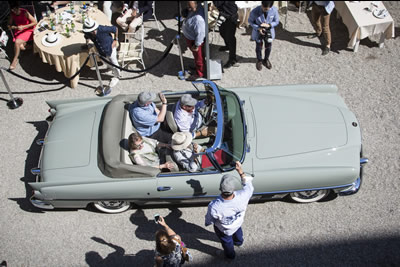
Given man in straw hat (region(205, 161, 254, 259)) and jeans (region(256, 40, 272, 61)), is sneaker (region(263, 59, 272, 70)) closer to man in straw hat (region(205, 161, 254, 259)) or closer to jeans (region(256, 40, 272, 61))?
jeans (region(256, 40, 272, 61))

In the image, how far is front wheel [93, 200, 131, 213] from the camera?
5616 millimetres

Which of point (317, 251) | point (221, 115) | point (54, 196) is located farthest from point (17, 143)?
point (317, 251)

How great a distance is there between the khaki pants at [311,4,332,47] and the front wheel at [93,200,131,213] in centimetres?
536

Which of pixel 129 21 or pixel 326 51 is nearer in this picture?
pixel 326 51

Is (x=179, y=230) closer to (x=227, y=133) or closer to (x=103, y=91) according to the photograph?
(x=227, y=133)

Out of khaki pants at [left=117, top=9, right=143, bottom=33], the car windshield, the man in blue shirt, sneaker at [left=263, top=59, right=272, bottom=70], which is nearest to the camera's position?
the car windshield

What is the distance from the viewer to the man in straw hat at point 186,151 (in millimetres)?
5125

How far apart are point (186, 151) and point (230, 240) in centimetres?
128

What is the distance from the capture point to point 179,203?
559cm

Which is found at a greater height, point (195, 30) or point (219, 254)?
point (195, 30)

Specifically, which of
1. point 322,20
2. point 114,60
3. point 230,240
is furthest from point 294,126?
point 114,60

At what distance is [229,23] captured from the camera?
7.57m

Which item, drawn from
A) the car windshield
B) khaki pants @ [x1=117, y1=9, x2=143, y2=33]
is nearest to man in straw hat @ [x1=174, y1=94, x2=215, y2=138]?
the car windshield

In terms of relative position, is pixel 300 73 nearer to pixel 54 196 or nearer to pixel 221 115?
pixel 221 115
